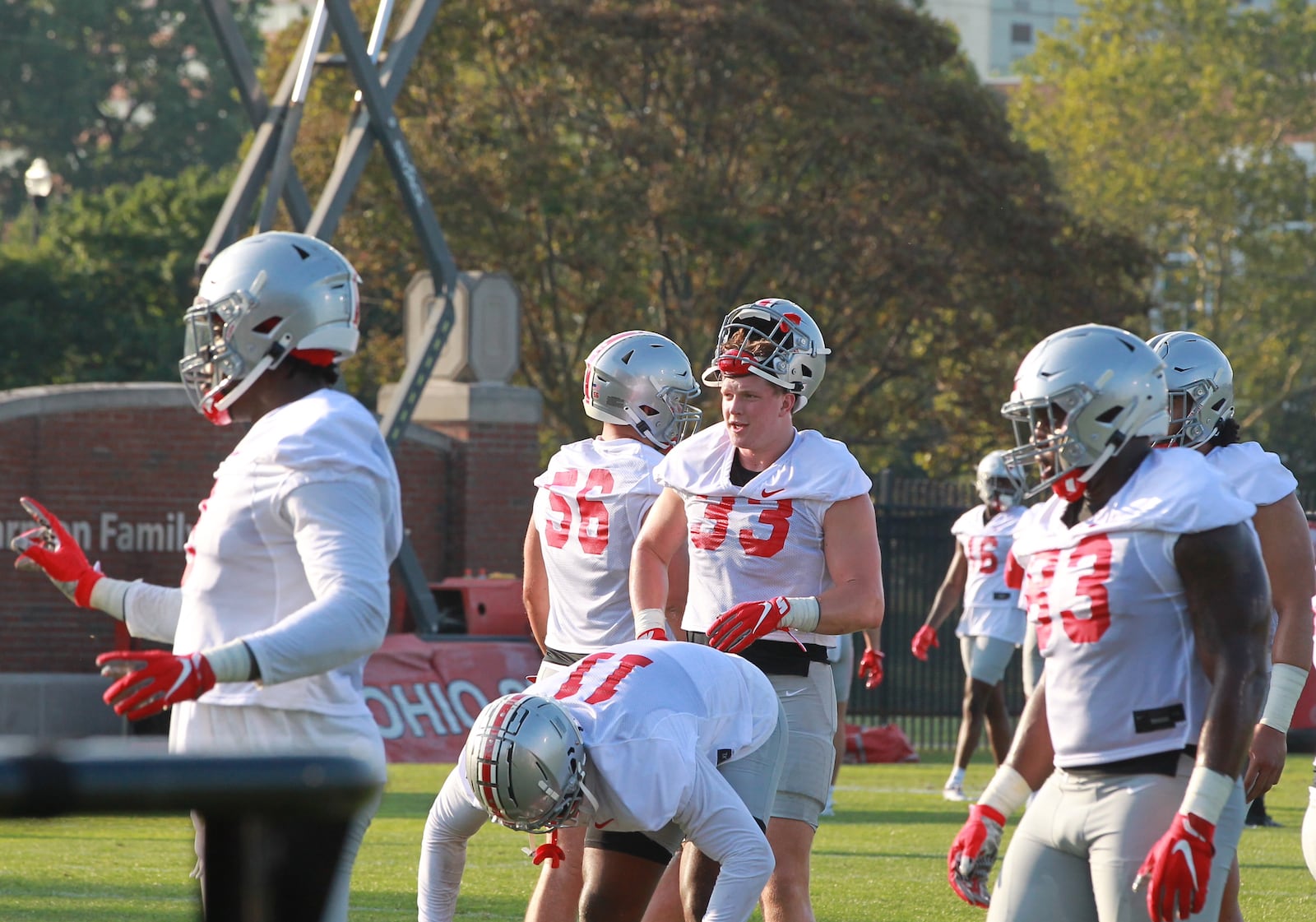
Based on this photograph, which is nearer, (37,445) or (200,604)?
(200,604)

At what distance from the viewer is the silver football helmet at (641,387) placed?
683cm

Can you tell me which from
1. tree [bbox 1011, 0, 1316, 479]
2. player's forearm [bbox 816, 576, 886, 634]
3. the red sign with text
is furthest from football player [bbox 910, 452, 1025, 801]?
tree [bbox 1011, 0, 1316, 479]

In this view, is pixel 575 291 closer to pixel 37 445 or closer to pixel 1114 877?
pixel 37 445

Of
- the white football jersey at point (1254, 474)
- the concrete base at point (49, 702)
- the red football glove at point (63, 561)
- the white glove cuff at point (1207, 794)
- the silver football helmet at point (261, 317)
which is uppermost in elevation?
the silver football helmet at point (261, 317)

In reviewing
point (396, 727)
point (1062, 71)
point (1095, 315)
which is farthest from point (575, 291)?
point (1062, 71)

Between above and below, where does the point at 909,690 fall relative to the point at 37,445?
below

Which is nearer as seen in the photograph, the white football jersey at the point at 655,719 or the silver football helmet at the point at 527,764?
the silver football helmet at the point at 527,764

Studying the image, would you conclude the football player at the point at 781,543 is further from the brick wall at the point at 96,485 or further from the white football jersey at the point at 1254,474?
the brick wall at the point at 96,485

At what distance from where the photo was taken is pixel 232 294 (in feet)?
13.9

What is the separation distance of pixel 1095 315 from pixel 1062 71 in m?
28.3

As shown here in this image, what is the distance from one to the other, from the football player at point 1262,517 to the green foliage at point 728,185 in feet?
63.5

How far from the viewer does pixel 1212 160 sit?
46.8 meters

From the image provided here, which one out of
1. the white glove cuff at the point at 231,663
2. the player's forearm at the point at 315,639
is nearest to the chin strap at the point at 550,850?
the player's forearm at the point at 315,639

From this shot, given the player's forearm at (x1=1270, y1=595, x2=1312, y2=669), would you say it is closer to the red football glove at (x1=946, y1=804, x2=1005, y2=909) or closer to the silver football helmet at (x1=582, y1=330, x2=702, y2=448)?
the red football glove at (x1=946, y1=804, x2=1005, y2=909)
